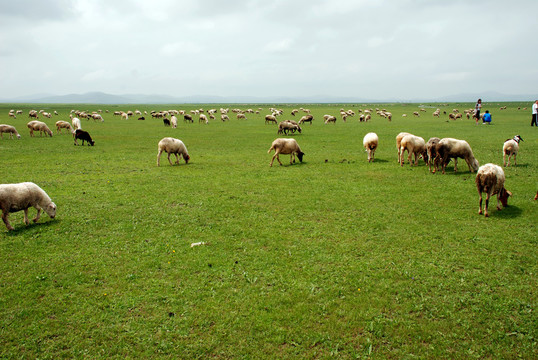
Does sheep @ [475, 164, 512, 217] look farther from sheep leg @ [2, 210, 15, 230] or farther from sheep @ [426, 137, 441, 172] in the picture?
sheep leg @ [2, 210, 15, 230]

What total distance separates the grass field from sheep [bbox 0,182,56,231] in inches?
19.0

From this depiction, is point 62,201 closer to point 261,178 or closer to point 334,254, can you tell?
point 261,178

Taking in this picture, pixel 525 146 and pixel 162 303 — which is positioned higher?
pixel 525 146

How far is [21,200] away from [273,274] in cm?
770

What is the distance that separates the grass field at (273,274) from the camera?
5141 mm

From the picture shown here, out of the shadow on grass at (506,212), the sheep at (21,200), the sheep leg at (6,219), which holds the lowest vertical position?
the shadow on grass at (506,212)

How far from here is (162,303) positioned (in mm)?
6062

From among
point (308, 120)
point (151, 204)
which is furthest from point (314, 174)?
point (308, 120)

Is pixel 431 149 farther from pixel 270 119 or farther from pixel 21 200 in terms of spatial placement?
pixel 270 119

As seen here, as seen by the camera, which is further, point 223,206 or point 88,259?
point 223,206

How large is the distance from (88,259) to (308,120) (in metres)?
46.0

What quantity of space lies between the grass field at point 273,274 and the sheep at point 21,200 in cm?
48

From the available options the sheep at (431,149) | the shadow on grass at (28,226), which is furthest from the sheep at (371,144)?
the shadow on grass at (28,226)

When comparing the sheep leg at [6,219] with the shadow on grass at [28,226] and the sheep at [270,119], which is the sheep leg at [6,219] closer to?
the shadow on grass at [28,226]
